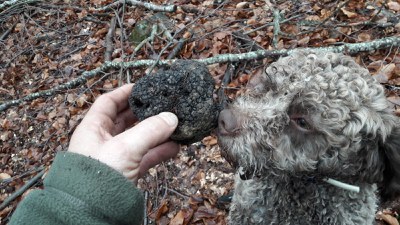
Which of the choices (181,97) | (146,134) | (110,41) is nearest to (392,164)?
(181,97)

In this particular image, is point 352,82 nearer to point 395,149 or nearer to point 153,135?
point 395,149

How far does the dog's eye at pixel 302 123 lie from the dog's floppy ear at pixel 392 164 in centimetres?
50

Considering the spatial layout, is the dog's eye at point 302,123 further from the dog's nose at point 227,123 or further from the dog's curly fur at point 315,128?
the dog's nose at point 227,123

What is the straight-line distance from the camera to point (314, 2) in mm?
5434

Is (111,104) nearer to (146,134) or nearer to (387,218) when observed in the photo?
(146,134)

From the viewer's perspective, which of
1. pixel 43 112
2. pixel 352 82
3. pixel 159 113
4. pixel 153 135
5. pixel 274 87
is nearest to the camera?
pixel 153 135

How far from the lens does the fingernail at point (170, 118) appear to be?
A: 2.35 m

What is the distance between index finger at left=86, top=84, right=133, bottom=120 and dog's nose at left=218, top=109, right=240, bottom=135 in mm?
710

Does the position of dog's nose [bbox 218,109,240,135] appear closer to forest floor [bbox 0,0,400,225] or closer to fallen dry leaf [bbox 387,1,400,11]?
forest floor [bbox 0,0,400,225]

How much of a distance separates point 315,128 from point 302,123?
95 millimetres

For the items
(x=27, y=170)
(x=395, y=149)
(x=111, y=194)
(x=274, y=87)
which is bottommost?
(x=27, y=170)

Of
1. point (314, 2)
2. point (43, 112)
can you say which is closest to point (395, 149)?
point (314, 2)

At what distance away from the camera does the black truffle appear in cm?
244

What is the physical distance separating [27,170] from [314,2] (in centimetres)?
426
